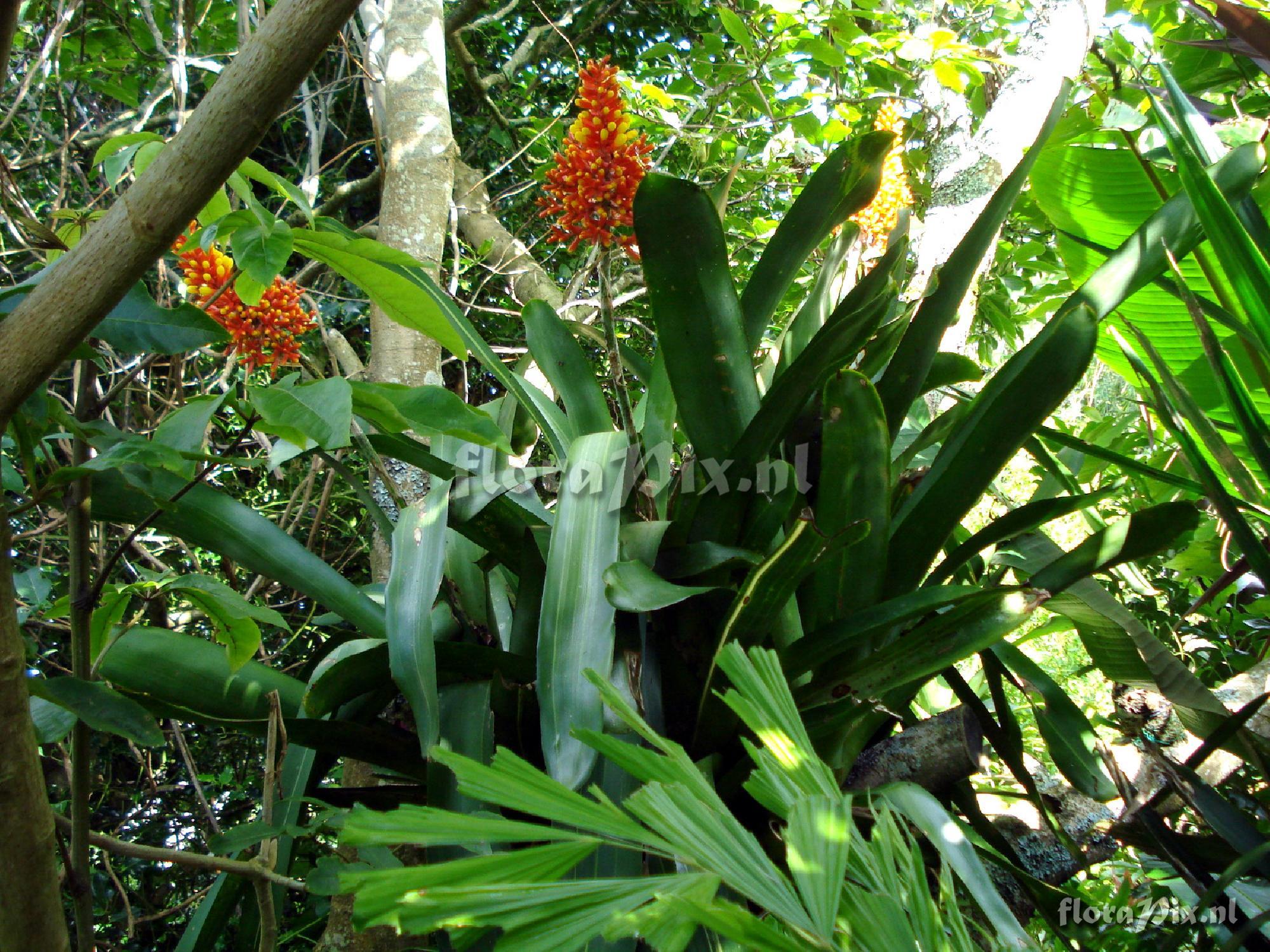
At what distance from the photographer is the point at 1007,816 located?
2.80 ft

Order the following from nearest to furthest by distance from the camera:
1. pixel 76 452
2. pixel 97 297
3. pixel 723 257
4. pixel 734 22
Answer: pixel 97 297, pixel 76 452, pixel 723 257, pixel 734 22

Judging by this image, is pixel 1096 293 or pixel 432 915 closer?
pixel 432 915

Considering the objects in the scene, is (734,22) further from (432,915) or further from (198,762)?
(198,762)

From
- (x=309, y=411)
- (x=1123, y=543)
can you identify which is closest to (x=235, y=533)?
(x=309, y=411)

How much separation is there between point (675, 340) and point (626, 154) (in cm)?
22

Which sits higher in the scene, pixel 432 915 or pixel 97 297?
pixel 97 297

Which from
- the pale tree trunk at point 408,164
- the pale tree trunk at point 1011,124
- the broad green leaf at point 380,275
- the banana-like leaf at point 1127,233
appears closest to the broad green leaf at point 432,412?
the broad green leaf at point 380,275

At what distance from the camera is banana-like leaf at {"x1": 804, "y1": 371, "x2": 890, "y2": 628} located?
69 centimetres

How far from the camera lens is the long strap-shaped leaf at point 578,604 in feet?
2.00

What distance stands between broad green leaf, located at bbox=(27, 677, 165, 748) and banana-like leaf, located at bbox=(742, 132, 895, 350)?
0.60m

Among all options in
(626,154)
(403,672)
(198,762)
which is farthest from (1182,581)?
(198,762)

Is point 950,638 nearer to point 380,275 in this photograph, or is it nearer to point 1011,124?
point 380,275

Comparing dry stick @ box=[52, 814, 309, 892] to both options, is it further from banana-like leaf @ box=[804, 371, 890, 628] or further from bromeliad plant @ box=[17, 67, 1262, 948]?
banana-like leaf @ box=[804, 371, 890, 628]

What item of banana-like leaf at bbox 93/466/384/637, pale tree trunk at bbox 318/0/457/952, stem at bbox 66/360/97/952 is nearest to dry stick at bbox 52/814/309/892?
stem at bbox 66/360/97/952
